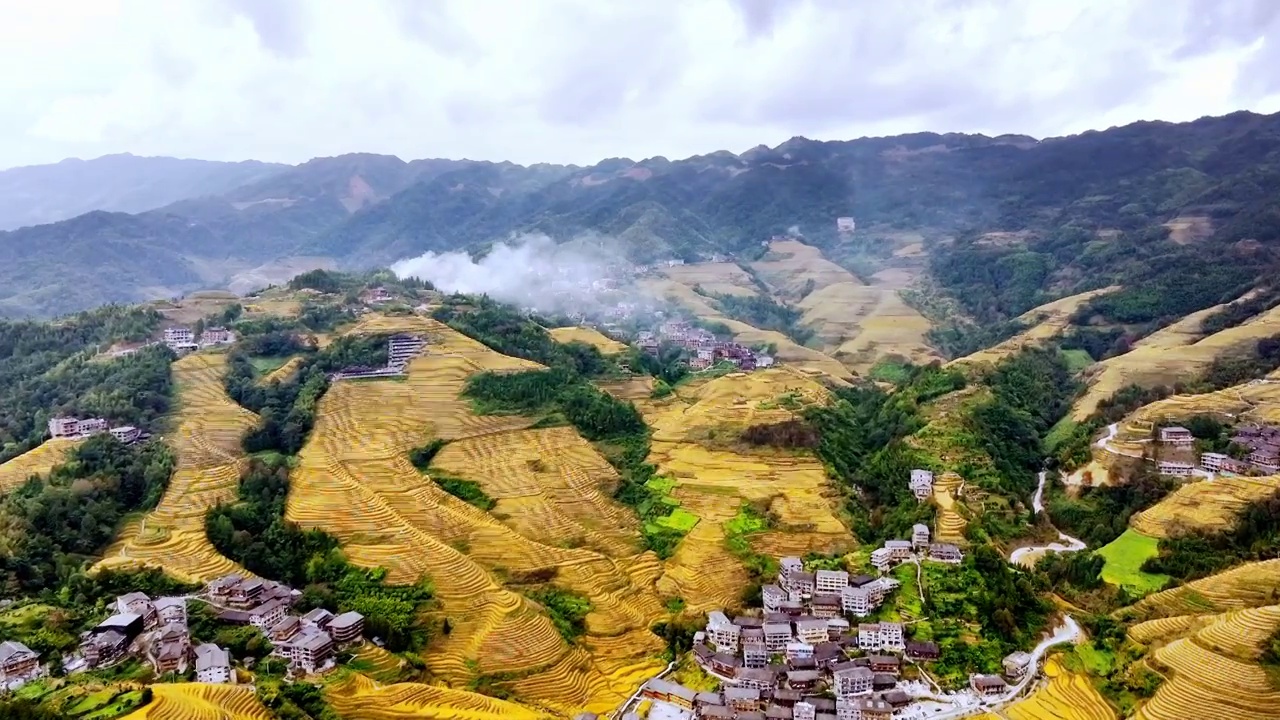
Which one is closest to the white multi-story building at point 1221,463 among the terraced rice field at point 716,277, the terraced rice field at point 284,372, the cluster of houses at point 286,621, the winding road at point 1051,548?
the winding road at point 1051,548

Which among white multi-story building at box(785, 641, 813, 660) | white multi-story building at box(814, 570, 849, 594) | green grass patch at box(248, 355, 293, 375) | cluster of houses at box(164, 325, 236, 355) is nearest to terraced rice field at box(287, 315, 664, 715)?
white multi-story building at box(785, 641, 813, 660)

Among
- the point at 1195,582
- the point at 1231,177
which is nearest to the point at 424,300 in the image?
the point at 1195,582

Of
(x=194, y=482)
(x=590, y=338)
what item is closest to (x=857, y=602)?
(x=194, y=482)

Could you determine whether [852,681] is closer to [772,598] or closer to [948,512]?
[772,598]

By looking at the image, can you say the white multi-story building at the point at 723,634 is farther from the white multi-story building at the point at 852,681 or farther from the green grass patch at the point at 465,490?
the green grass patch at the point at 465,490

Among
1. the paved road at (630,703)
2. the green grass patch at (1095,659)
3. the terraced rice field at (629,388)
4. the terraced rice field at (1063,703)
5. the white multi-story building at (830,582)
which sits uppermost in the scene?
the terraced rice field at (629,388)

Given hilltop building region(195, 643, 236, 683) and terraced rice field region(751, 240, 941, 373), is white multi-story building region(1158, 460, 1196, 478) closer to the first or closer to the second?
terraced rice field region(751, 240, 941, 373)
